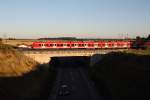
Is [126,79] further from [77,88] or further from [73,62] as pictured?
[73,62]

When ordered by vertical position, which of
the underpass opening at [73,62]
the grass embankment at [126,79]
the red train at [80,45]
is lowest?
the underpass opening at [73,62]

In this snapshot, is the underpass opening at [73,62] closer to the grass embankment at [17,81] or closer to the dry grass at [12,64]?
the dry grass at [12,64]

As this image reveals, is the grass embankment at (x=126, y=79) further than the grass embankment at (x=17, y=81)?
Yes

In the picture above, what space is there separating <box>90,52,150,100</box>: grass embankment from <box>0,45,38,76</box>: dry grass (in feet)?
47.1

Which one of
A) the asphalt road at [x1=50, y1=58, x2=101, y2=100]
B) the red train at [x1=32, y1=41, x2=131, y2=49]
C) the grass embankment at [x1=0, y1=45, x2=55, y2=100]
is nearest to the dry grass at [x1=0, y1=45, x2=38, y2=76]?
the grass embankment at [x1=0, y1=45, x2=55, y2=100]

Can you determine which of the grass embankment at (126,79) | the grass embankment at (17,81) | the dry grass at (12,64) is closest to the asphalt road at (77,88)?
the grass embankment at (126,79)

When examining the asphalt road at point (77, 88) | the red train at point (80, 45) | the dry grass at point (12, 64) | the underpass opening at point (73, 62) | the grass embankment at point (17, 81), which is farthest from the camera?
the underpass opening at point (73, 62)

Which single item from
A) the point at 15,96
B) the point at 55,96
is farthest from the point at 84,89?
the point at 15,96

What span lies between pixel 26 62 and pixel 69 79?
11021 mm

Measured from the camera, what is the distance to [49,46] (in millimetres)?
95250

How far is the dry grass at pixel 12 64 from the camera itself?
5475 cm

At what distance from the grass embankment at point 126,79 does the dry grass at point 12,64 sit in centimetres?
1436

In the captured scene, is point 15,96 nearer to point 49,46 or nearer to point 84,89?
point 84,89

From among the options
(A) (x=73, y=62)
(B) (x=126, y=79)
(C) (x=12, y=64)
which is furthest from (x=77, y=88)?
(A) (x=73, y=62)
